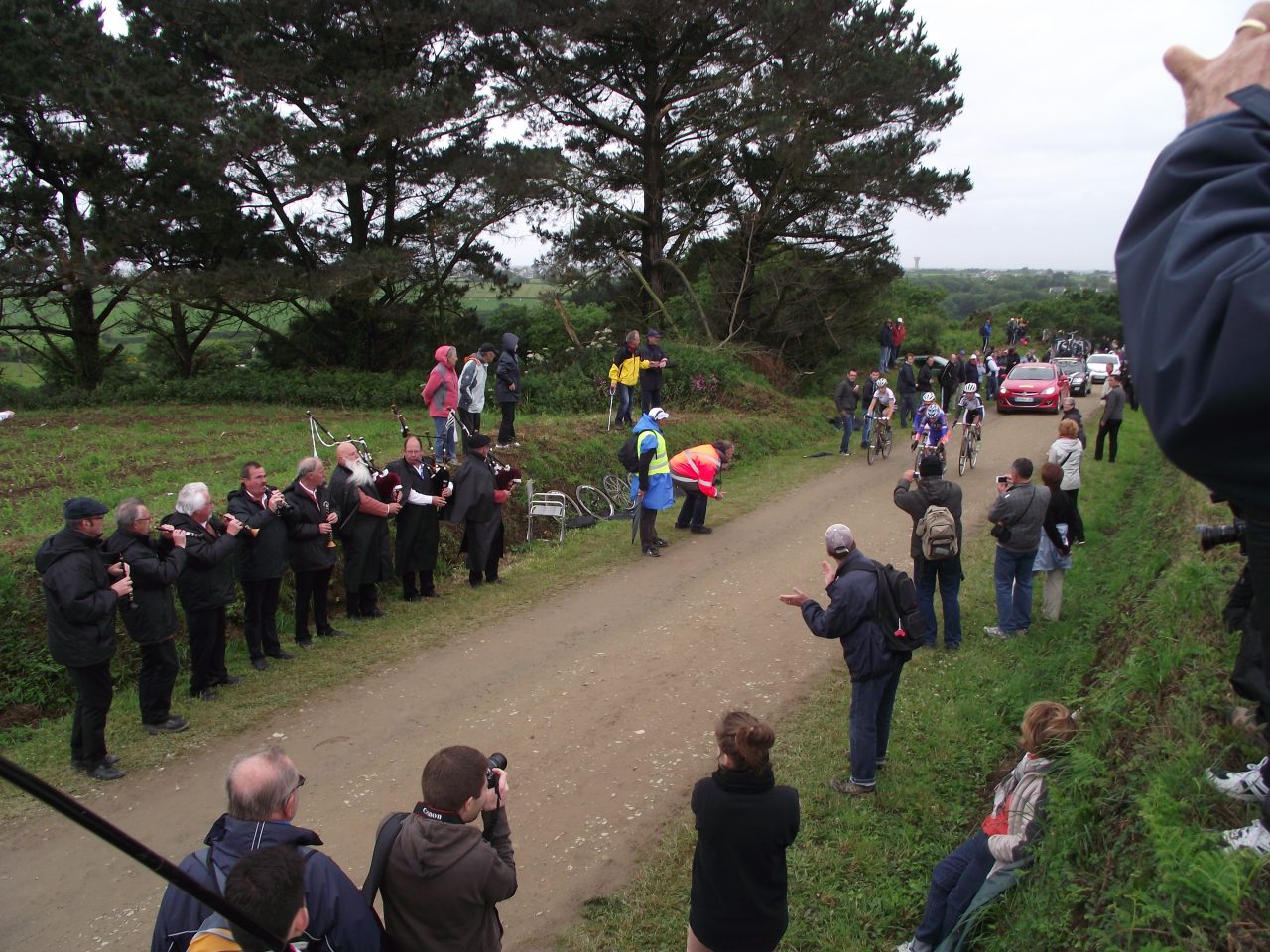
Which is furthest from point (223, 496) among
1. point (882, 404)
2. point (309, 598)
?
point (882, 404)

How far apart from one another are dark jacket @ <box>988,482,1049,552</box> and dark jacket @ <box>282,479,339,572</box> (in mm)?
6927

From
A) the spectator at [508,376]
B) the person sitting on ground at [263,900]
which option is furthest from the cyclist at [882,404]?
the person sitting on ground at [263,900]

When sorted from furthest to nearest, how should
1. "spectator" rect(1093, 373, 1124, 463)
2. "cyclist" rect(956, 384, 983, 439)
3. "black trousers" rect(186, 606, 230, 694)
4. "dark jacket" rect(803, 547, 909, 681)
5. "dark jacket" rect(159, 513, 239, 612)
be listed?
"spectator" rect(1093, 373, 1124, 463) < "cyclist" rect(956, 384, 983, 439) < "black trousers" rect(186, 606, 230, 694) < "dark jacket" rect(159, 513, 239, 612) < "dark jacket" rect(803, 547, 909, 681)

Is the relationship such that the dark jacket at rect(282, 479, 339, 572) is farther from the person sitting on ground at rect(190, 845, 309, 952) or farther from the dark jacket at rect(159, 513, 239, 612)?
the person sitting on ground at rect(190, 845, 309, 952)

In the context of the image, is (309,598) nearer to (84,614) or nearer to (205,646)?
(205,646)

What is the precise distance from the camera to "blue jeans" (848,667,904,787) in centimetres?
655

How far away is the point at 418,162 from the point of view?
24219mm

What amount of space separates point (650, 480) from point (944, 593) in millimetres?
4711

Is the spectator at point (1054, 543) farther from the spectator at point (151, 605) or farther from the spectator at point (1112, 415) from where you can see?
the spectator at point (1112, 415)

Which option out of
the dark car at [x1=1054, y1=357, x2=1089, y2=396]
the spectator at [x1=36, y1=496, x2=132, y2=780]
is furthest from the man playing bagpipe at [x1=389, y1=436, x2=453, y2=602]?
the dark car at [x1=1054, y1=357, x2=1089, y2=396]

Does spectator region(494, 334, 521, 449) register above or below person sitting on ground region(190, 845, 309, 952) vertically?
above

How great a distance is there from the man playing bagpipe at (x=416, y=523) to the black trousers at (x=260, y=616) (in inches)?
81.1

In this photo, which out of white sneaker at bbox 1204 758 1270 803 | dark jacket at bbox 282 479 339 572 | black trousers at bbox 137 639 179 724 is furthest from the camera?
dark jacket at bbox 282 479 339 572

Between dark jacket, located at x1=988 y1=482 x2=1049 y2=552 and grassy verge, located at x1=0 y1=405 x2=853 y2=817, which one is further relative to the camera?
dark jacket, located at x1=988 y1=482 x2=1049 y2=552
